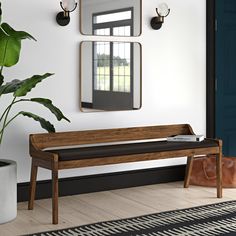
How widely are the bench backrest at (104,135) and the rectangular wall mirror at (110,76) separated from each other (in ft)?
0.85

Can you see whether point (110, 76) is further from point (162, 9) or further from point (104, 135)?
point (162, 9)

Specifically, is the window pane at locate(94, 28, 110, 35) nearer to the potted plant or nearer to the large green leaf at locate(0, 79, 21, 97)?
the potted plant

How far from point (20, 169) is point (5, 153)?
217mm

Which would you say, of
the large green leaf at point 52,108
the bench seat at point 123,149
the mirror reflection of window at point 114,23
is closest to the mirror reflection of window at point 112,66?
the mirror reflection of window at point 114,23

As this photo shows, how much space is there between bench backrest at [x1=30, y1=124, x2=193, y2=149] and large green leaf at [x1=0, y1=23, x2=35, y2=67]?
2.79ft

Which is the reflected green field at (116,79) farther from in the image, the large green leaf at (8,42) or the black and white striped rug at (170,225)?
the black and white striped rug at (170,225)

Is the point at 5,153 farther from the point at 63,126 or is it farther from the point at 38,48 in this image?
the point at 38,48

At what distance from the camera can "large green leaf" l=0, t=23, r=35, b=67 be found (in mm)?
4279

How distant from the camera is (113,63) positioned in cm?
550

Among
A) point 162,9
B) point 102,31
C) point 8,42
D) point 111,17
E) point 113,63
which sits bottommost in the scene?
point 113,63

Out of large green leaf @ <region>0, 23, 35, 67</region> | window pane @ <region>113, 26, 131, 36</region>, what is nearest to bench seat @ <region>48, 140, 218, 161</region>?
large green leaf @ <region>0, 23, 35, 67</region>

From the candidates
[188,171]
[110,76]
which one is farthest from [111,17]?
[188,171]

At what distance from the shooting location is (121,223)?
440 centimetres

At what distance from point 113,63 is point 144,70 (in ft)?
1.27
